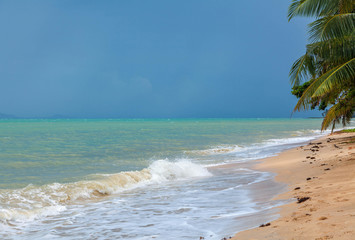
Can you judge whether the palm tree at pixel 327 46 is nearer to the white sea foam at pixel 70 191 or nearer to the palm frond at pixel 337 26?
the palm frond at pixel 337 26

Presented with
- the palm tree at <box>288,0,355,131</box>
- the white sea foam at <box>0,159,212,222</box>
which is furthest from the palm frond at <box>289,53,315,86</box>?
the white sea foam at <box>0,159,212,222</box>

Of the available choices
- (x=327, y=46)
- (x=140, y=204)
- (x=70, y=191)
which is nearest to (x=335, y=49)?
(x=327, y=46)

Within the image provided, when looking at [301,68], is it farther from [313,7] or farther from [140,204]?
[140,204]

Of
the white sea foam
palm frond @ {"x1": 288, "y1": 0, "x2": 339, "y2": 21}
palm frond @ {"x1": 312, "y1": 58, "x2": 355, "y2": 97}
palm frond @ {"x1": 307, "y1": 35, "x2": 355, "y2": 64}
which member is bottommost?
the white sea foam

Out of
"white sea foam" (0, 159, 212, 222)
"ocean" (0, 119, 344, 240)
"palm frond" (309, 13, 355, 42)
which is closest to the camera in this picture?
"ocean" (0, 119, 344, 240)

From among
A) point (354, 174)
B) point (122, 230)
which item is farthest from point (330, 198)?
point (122, 230)

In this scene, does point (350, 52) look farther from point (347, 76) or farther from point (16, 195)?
point (16, 195)

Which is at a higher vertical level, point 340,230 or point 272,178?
point 340,230

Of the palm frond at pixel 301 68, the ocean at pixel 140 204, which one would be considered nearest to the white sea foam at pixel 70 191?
the ocean at pixel 140 204

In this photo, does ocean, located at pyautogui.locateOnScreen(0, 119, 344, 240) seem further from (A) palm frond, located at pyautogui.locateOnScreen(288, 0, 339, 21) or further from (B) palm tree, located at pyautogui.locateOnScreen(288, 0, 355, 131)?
(A) palm frond, located at pyautogui.locateOnScreen(288, 0, 339, 21)

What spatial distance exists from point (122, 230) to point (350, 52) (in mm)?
9696

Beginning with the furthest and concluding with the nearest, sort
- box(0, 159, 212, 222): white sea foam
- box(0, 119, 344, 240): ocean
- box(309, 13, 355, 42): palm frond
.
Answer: box(309, 13, 355, 42): palm frond < box(0, 159, 212, 222): white sea foam < box(0, 119, 344, 240): ocean

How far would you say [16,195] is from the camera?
9867 millimetres

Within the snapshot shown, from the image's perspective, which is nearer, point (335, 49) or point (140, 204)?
point (140, 204)
